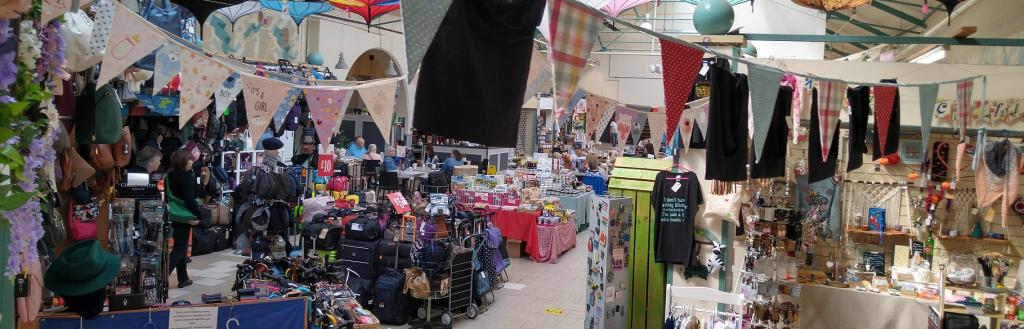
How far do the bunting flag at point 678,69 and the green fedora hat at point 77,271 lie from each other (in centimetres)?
331

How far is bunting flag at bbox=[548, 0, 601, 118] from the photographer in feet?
9.36

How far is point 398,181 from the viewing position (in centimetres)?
1410

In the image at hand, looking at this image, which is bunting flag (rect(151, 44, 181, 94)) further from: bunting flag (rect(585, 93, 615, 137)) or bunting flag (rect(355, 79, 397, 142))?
bunting flag (rect(585, 93, 615, 137))

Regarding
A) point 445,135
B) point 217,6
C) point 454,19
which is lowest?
point 445,135

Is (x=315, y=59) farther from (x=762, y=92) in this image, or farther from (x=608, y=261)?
(x=762, y=92)

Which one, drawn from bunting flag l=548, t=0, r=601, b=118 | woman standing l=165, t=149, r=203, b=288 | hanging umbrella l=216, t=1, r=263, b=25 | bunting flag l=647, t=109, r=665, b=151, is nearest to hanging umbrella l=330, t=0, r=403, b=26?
hanging umbrella l=216, t=1, r=263, b=25

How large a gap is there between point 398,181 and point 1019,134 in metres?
9.84

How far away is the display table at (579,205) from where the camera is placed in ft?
45.9

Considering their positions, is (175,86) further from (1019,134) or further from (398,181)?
(1019,134)

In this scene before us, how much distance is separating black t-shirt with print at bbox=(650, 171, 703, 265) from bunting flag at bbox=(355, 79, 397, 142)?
107 inches

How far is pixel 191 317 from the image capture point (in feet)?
16.1

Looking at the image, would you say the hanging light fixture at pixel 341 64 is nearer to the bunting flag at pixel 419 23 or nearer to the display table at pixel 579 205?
the display table at pixel 579 205

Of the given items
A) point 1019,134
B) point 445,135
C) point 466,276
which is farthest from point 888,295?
point 445,135

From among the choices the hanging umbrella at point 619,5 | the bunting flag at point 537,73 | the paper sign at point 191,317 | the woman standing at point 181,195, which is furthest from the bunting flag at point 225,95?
the hanging umbrella at point 619,5
